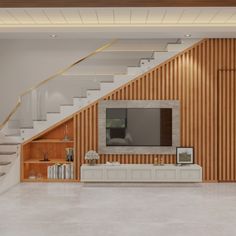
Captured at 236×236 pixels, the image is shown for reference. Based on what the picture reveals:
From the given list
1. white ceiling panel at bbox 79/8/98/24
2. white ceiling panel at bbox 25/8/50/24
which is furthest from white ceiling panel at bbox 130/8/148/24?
white ceiling panel at bbox 25/8/50/24

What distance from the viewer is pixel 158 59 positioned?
371 inches

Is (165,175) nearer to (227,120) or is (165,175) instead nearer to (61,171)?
(227,120)

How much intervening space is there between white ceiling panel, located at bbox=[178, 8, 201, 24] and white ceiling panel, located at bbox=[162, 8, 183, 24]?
7 cm

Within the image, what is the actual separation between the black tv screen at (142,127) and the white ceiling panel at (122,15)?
2.05m

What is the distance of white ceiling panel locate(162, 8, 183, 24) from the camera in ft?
24.0

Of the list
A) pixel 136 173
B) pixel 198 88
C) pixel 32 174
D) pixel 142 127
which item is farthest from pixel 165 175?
pixel 32 174

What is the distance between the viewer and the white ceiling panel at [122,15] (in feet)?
24.2

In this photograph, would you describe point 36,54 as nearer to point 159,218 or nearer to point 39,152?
point 39,152

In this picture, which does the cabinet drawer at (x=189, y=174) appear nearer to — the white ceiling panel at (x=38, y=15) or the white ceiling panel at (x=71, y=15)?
the white ceiling panel at (x=71, y=15)

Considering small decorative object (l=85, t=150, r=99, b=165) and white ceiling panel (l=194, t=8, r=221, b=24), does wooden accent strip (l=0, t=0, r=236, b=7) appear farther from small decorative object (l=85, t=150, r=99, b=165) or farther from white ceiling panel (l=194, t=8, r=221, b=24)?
small decorative object (l=85, t=150, r=99, b=165)

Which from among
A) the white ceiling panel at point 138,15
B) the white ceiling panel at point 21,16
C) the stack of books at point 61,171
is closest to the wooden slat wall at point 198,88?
the white ceiling panel at point 138,15

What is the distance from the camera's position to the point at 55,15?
25.4 feet

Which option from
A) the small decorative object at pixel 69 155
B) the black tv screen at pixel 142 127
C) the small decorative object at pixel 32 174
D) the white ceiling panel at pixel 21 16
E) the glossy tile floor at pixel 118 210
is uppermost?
the white ceiling panel at pixel 21 16

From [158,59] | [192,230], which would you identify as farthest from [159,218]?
[158,59]
